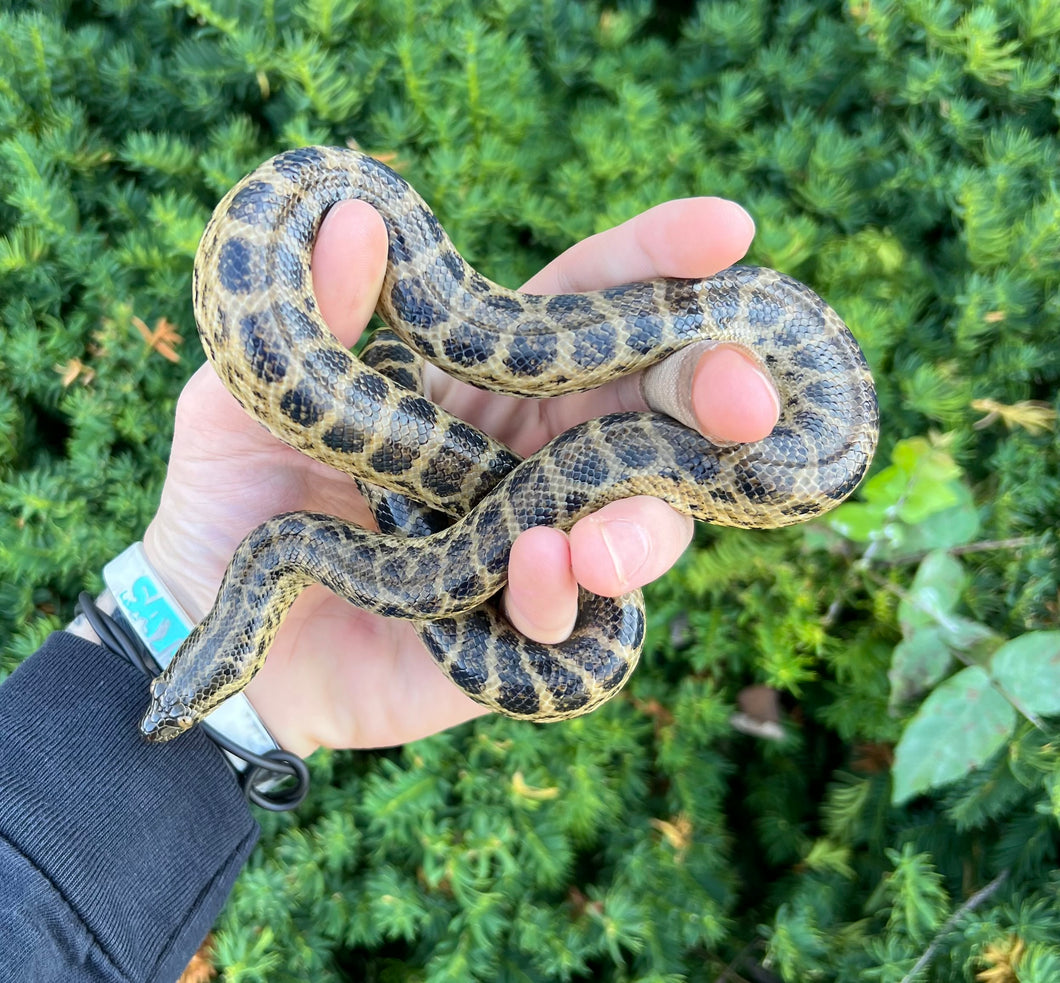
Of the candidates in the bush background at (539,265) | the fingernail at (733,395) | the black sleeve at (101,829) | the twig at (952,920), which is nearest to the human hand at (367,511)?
the fingernail at (733,395)

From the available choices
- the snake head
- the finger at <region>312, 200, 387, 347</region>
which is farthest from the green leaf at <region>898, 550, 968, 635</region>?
the snake head

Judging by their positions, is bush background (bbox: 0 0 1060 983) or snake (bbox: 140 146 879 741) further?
bush background (bbox: 0 0 1060 983)

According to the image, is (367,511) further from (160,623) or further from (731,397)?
(731,397)

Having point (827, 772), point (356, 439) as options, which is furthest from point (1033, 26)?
point (827, 772)

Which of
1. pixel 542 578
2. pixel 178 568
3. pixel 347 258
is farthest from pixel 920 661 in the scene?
pixel 178 568

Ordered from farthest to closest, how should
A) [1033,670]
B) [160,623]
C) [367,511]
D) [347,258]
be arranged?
[367,511] → [160,623] → [1033,670] → [347,258]

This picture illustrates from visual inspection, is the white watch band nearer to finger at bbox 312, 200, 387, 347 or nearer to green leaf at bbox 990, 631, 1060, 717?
finger at bbox 312, 200, 387, 347

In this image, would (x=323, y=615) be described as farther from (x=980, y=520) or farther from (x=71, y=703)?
(x=980, y=520)
